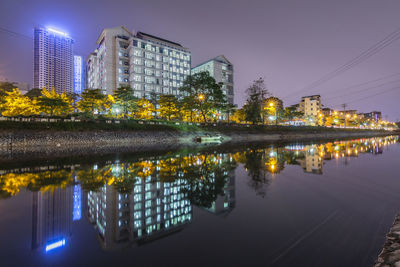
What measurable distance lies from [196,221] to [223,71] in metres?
114

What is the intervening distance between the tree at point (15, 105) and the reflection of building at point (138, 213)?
51.0m

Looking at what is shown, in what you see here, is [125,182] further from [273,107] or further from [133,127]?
[273,107]

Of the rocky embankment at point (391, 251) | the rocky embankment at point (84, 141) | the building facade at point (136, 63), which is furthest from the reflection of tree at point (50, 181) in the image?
the building facade at point (136, 63)

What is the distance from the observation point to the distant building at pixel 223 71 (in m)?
108

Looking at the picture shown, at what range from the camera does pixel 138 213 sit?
5.67m

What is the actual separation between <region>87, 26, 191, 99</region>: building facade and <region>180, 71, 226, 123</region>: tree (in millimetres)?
31023

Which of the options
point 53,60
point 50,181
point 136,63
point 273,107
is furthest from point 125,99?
point 53,60

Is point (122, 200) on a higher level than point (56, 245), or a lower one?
higher

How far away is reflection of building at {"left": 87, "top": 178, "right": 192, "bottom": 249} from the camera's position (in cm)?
452

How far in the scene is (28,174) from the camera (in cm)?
1102

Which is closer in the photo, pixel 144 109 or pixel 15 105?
pixel 15 105

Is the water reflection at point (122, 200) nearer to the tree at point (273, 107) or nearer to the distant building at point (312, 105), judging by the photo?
the tree at point (273, 107)

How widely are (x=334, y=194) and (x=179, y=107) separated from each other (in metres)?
53.9

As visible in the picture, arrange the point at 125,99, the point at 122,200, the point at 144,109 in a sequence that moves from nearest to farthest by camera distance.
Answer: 1. the point at 122,200
2. the point at 125,99
3. the point at 144,109
